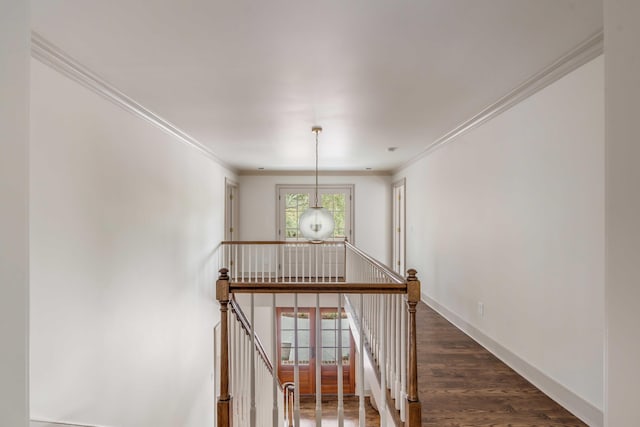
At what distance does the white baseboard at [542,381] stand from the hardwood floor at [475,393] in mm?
40

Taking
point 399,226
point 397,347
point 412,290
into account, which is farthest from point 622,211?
point 399,226

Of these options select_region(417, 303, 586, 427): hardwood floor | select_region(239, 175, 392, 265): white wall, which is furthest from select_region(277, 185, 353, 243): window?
select_region(417, 303, 586, 427): hardwood floor

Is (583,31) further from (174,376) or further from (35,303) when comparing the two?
(174,376)

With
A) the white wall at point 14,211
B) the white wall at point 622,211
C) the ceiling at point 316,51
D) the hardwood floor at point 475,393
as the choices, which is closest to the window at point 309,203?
the ceiling at point 316,51

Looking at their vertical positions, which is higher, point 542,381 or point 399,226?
point 399,226

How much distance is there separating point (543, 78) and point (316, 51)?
1641mm

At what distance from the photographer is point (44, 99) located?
1.95 m

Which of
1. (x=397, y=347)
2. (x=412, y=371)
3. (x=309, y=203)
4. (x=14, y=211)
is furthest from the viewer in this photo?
(x=309, y=203)

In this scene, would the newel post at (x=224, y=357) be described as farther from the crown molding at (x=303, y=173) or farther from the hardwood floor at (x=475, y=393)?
the crown molding at (x=303, y=173)

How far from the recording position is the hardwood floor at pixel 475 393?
2145 mm

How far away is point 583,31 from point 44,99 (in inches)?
121

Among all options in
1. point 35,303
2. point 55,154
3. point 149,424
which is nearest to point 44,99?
point 55,154

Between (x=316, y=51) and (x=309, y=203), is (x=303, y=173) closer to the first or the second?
(x=309, y=203)

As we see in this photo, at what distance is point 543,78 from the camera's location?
234cm
